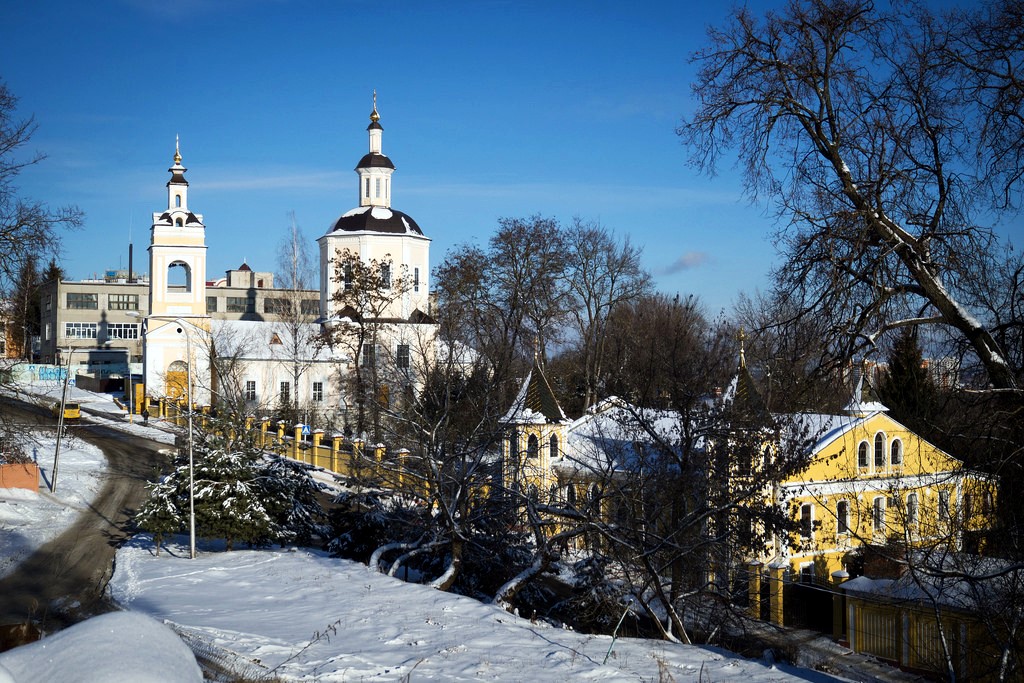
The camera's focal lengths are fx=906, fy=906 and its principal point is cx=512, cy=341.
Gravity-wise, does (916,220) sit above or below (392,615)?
above

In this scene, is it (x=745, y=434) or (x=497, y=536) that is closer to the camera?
(x=497, y=536)

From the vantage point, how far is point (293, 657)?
9.88 metres

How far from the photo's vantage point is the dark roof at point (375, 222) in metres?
51.1

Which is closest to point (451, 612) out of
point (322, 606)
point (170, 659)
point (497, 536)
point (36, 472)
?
point (322, 606)

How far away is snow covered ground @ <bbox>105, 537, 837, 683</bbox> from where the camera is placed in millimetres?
9203

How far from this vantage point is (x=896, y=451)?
27672 mm

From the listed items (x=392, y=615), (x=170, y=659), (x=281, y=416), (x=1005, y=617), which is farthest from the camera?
(x=281, y=416)

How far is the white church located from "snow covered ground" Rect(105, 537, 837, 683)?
1149 inches

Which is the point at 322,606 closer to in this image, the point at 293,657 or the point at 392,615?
the point at 392,615

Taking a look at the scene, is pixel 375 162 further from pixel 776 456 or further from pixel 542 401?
pixel 776 456

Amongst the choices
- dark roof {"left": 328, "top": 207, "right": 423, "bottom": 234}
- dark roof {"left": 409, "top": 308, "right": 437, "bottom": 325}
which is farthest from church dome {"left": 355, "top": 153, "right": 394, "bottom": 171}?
dark roof {"left": 409, "top": 308, "right": 437, "bottom": 325}

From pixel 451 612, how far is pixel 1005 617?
6694 mm

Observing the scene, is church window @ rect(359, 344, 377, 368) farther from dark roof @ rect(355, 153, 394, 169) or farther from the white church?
dark roof @ rect(355, 153, 394, 169)

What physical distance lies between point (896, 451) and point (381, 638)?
2159 cm
